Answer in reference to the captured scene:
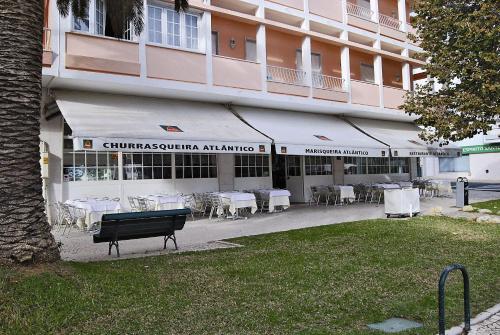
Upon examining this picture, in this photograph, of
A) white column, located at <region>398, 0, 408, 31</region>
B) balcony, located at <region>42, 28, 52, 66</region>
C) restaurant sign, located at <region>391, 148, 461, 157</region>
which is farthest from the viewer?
white column, located at <region>398, 0, 408, 31</region>

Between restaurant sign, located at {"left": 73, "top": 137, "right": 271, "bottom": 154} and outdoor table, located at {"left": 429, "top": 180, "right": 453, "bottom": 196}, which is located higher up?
restaurant sign, located at {"left": 73, "top": 137, "right": 271, "bottom": 154}

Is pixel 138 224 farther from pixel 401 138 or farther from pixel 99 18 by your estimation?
pixel 401 138

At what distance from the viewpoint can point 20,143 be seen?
6.25 meters

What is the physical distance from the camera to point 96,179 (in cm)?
1532

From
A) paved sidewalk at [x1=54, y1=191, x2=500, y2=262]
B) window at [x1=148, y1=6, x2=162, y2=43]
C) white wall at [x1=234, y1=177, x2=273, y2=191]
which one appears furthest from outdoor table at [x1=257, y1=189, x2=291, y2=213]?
window at [x1=148, y1=6, x2=162, y2=43]

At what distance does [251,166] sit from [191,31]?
6.31 metres

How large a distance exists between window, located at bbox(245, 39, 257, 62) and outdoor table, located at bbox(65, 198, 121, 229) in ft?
31.4

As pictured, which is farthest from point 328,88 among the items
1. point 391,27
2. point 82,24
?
point 82,24

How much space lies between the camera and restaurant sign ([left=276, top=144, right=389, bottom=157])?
1576 cm

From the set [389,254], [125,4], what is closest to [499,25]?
[389,254]

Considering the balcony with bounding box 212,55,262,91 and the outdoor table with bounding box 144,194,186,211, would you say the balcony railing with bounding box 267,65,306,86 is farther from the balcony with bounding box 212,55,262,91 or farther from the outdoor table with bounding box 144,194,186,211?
the outdoor table with bounding box 144,194,186,211

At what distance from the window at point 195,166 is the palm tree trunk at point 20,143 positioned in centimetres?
1076

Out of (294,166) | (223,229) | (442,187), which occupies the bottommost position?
(223,229)

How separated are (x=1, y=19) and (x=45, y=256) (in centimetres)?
336
